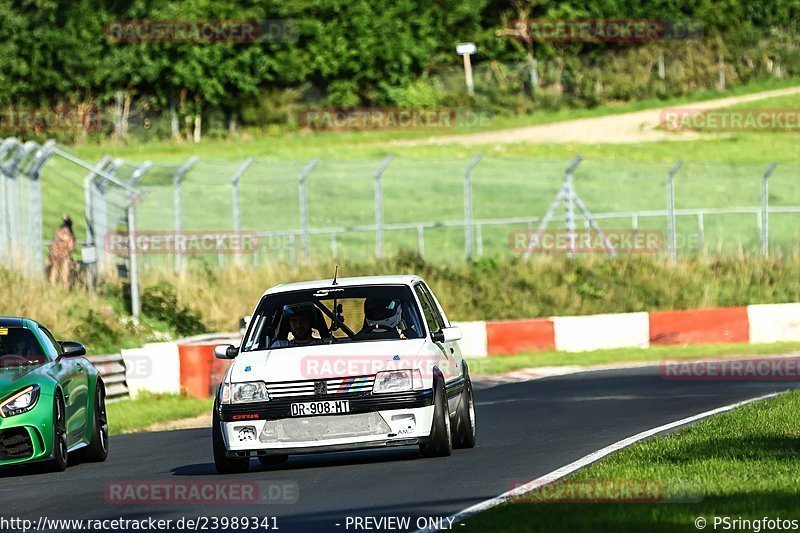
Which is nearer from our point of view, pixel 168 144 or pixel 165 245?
pixel 165 245

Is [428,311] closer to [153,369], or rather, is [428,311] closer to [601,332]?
[153,369]

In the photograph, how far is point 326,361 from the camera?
12.8m

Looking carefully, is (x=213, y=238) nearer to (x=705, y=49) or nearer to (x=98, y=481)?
(x=98, y=481)

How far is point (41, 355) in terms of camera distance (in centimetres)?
1473

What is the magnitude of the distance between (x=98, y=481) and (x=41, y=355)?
75.7 inches

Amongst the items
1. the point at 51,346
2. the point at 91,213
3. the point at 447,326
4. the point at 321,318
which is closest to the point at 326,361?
the point at 321,318

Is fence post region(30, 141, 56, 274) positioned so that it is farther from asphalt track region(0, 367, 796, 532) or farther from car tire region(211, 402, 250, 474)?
car tire region(211, 402, 250, 474)

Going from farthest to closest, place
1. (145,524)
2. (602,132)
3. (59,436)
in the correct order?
(602,132) → (59,436) → (145,524)

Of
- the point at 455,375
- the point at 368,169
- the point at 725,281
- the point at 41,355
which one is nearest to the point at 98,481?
the point at 41,355

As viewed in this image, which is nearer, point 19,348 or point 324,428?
point 324,428

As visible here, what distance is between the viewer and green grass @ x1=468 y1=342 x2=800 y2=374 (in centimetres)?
2602

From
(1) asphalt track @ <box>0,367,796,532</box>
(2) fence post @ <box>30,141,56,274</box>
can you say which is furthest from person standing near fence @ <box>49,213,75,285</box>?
(1) asphalt track @ <box>0,367,796,532</box>

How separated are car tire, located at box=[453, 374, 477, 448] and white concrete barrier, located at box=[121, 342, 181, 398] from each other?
873cm

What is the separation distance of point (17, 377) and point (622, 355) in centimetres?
1464
